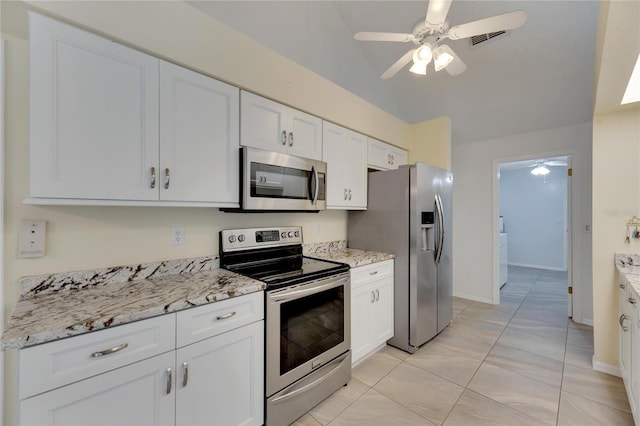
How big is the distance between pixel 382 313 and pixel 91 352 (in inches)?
82.4

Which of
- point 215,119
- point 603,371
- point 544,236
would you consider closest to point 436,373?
point 603,371

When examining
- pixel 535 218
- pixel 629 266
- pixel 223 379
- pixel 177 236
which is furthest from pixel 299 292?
pixel 535 218

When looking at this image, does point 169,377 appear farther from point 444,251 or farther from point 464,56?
point 464,56

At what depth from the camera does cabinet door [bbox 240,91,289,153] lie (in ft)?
5.79

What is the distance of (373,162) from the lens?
9.36 ft

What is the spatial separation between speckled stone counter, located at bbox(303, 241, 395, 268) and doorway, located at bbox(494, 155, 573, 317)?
4.74 metres

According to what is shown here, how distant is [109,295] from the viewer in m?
1.27

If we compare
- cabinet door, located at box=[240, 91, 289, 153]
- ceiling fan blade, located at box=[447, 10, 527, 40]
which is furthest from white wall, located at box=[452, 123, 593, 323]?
cabinet door, located at box=[240, 91, 289, 153]

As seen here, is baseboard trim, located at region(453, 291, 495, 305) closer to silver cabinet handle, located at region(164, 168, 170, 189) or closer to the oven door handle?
the oven door handle

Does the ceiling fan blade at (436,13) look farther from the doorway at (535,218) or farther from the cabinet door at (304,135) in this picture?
the doorway at (535,218)

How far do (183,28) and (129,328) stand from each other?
159 cm

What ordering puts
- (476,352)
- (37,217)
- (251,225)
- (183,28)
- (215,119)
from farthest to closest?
(476,352) < (251,225) < (215,119) < (183,28) < (37,217)

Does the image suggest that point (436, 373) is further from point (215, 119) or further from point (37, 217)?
point (37, 217)

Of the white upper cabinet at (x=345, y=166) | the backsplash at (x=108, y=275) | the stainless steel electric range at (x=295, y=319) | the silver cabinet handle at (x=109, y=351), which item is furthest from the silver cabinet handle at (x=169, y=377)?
the white upper cabinet at (x=345, y=166)
